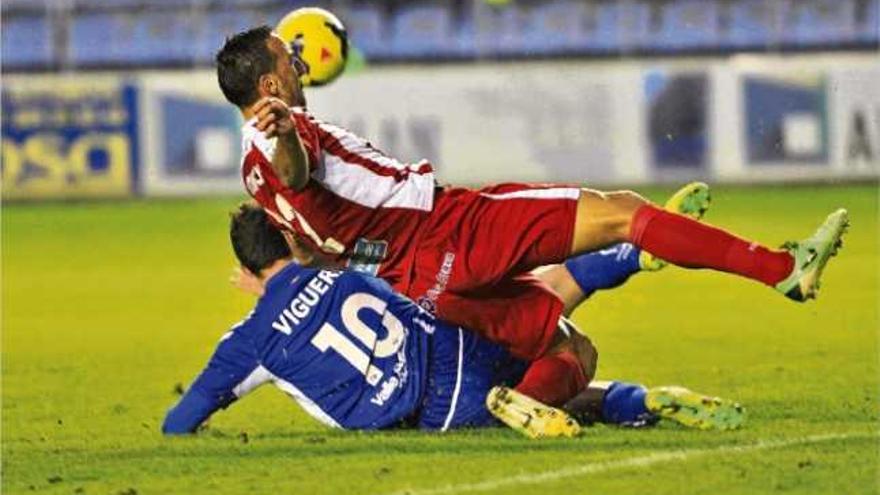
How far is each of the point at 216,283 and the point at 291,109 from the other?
8016 millimetres

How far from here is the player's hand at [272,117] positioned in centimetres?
702

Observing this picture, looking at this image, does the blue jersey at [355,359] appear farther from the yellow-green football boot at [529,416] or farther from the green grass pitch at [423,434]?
the yellow-green football boot at [529,416]

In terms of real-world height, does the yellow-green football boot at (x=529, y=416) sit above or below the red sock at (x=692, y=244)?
below

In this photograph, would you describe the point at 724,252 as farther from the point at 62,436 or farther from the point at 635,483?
the point at 62,436

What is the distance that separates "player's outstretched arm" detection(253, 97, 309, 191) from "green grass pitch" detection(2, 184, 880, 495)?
998 millimetres

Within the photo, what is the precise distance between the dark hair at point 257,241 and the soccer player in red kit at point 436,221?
201mm

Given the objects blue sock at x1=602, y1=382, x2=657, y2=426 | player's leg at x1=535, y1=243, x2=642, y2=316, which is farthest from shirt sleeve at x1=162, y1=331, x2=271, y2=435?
player's leg at x1=535, y1=243, x2=642, y2=316

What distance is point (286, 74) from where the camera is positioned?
7.71 m

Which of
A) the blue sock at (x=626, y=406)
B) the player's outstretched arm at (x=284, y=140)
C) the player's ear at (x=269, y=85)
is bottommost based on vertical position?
the blue sock at (x=626, y=406)

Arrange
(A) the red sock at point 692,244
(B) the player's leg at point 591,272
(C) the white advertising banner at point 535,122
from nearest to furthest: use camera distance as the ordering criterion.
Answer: (A) the red sock at point 692,244
(B) the player's leg at point 591,272
(C) the white advertising banner at point 535,122

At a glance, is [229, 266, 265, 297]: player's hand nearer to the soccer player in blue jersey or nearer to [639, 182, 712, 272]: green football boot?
the soccer player in blue jersey

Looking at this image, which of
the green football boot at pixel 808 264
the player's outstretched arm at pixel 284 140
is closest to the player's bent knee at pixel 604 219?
the green football boot at pixel 808 264

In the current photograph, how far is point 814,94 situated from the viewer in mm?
23938

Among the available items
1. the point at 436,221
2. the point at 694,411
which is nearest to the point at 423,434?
the point at 436,221
